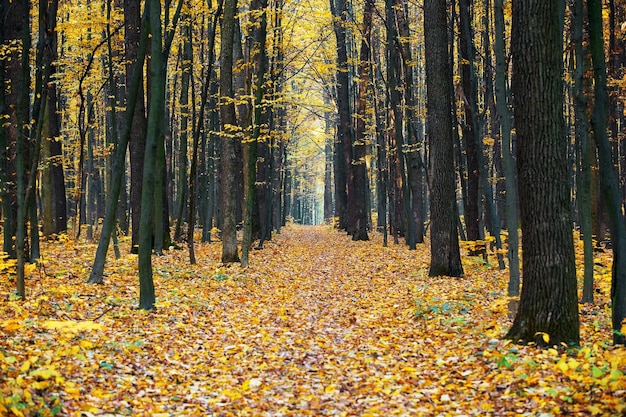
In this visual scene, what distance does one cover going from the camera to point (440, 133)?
13.6m

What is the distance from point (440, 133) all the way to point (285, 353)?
8053 mm

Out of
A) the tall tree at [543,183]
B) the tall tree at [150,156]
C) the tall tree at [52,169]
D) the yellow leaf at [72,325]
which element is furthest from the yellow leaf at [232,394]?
the tall tree at [52,169]

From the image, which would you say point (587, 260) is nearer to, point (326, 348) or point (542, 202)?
point (542, 202)

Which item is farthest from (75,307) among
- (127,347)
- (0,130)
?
(0,130)

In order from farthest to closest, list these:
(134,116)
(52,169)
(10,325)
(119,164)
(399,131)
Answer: (399,131) < (52,169) < (134,116) < (119,164) < (10,325)

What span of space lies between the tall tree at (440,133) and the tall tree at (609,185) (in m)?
7.06

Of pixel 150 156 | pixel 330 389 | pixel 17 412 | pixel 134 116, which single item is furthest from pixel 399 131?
pixel 17 412

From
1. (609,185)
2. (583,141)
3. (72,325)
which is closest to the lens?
(72,325)

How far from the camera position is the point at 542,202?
21.8ft

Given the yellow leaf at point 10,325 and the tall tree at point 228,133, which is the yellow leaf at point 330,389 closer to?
the yellow leaf at point 10,325

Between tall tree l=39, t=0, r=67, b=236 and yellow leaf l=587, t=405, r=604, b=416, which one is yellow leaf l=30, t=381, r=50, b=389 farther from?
tall tree l=39, t=0, r=67, b=236

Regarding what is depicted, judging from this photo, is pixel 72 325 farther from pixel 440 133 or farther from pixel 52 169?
pixel 52 169

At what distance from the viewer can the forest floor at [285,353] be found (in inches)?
201

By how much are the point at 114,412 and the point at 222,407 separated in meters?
1.05
